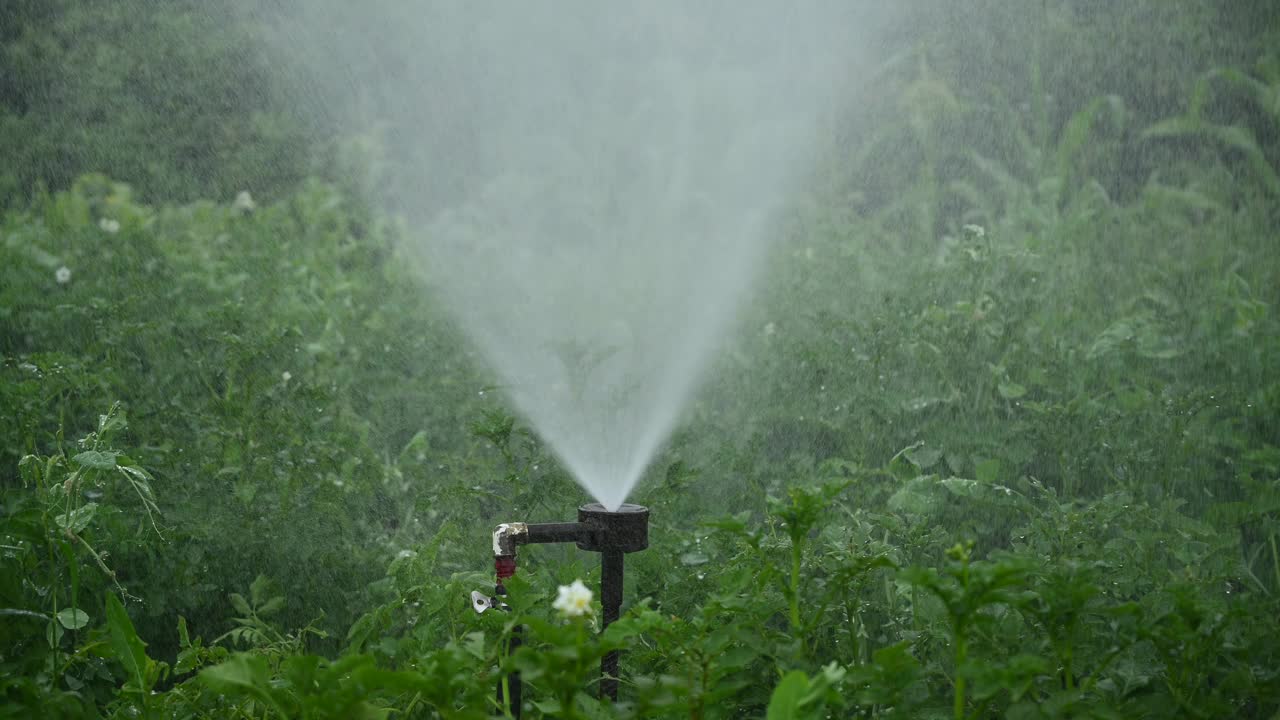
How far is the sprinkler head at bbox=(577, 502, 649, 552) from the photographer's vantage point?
1.89 meters

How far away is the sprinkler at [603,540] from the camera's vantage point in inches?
73.9

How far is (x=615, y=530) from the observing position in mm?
1892

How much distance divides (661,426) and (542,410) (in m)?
0.75

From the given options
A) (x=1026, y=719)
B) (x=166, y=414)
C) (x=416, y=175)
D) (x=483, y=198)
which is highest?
(x=416, y=175)

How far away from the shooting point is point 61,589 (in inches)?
87.0

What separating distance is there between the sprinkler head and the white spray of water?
1244 mm

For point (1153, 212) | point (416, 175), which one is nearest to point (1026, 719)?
point (1153, 212)

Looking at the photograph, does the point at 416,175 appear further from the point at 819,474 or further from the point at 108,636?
the point at 108,636

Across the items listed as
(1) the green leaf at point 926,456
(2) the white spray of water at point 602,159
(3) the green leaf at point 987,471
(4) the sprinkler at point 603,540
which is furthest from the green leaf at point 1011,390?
(4) the sprinkler at point 603,540

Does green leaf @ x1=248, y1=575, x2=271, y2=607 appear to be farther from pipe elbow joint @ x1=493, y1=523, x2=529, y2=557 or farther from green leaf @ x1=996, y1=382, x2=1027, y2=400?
green leaf @ x1=996, y1=382, x2=1027, y2=400

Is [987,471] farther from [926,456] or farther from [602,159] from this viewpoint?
[602,159]

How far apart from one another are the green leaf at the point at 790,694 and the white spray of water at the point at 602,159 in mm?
1761

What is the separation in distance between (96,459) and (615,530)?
2.68 ft

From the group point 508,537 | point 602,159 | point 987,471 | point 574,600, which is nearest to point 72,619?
point 508,537
